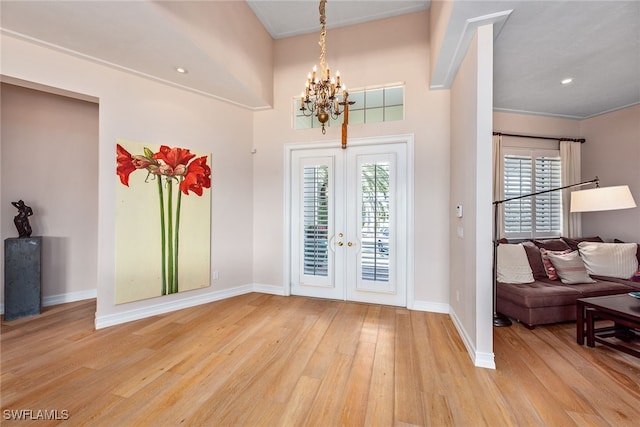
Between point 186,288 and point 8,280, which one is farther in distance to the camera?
point 186,288

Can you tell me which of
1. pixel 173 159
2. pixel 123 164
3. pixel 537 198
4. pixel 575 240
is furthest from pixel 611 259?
pixel 123 164

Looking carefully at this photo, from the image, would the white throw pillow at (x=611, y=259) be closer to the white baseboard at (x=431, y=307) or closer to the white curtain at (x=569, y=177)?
the white curtain at (x=569, y=177)

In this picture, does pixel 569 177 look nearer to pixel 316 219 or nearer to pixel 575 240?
pixel 575 240

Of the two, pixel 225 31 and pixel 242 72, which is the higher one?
pixel 225 31

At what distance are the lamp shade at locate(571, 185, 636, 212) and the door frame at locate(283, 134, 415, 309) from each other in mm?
2255

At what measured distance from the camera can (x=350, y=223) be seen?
3.83 metres

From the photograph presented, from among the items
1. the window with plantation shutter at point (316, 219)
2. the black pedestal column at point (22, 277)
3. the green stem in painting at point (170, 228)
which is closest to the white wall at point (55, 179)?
the black pedestal column at point (22, 277)

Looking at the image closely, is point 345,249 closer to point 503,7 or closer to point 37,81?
point 503,7

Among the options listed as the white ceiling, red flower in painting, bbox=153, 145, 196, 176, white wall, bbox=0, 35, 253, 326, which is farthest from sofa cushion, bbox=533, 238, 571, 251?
red flower in painting, bbox=153, 145, 196, 176

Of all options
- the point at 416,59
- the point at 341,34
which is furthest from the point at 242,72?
the point at 416,59

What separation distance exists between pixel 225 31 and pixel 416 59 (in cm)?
249

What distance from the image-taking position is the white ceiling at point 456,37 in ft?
7.04

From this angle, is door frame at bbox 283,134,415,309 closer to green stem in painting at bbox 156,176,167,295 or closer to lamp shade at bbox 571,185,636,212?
green stem in painting at bbox 156,176,167,295

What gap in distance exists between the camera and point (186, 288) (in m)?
3.59
